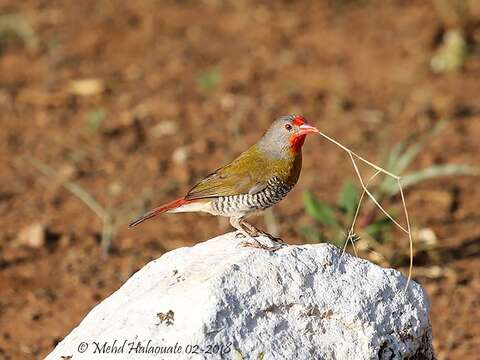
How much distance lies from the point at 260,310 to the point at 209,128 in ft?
18.1

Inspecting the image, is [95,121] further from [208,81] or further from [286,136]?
[286,136]

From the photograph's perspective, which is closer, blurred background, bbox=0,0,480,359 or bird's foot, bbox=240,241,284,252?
bird's foot, bbox=240,241,284,252

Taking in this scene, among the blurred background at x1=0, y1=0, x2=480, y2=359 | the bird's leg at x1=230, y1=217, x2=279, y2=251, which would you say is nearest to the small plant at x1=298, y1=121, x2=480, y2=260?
the blurred background at x1=0, y1=0, x2=480, y2=359

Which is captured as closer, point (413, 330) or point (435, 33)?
point (413, 330)

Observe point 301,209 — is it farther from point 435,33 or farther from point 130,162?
point 435,33

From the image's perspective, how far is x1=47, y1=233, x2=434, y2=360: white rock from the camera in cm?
360

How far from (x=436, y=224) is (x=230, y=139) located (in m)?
2.30

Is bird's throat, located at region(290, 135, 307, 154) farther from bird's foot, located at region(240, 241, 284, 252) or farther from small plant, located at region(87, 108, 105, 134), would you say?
small plant, located at region(87, 108, 105, 134)

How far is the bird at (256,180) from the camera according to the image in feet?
16.8

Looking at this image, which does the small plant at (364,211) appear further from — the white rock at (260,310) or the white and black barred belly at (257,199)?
the white rock at (260,310)

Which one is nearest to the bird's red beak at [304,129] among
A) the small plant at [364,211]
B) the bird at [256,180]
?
the bird at [256,180]

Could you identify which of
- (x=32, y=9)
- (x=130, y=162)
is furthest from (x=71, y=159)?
(x=32, y=9)

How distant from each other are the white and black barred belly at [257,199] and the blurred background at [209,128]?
1.16m

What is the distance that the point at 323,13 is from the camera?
448 inches
